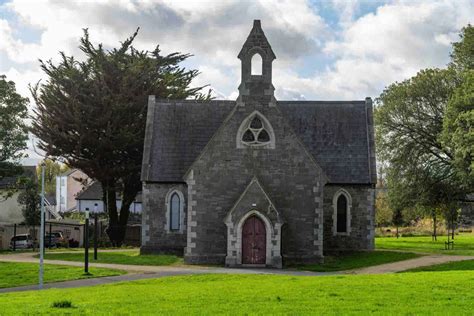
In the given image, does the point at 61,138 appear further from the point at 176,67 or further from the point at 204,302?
the point at 204,302

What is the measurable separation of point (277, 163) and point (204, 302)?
18135 mm

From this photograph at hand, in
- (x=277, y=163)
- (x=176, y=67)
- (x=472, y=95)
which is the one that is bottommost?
(x=277, y=163)

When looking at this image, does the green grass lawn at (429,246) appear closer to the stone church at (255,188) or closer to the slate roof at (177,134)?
the stone church at (255,188)

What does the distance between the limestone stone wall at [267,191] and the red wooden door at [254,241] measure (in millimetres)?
1304

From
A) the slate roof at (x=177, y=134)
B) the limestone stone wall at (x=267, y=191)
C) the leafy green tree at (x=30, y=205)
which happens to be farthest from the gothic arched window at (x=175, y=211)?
the leafy green tree at (x=30, y=205)

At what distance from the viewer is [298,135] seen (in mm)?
40312

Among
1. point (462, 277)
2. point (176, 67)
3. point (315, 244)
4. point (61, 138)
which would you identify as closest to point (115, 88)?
point (61, 138)

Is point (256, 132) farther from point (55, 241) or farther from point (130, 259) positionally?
point (55, 241)

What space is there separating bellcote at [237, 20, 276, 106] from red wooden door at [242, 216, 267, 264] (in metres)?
6.00

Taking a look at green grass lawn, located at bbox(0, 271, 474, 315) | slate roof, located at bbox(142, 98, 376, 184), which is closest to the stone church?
slate roof, located at bbox(142, 98, 376, 184)

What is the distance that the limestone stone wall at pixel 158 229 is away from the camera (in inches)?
Result: 1517

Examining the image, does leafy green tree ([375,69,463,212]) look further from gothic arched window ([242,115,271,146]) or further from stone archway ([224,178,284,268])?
stone archway ([224,178,284,268])

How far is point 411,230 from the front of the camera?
73.8m

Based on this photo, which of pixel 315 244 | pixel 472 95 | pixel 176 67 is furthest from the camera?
pixel 176 67
